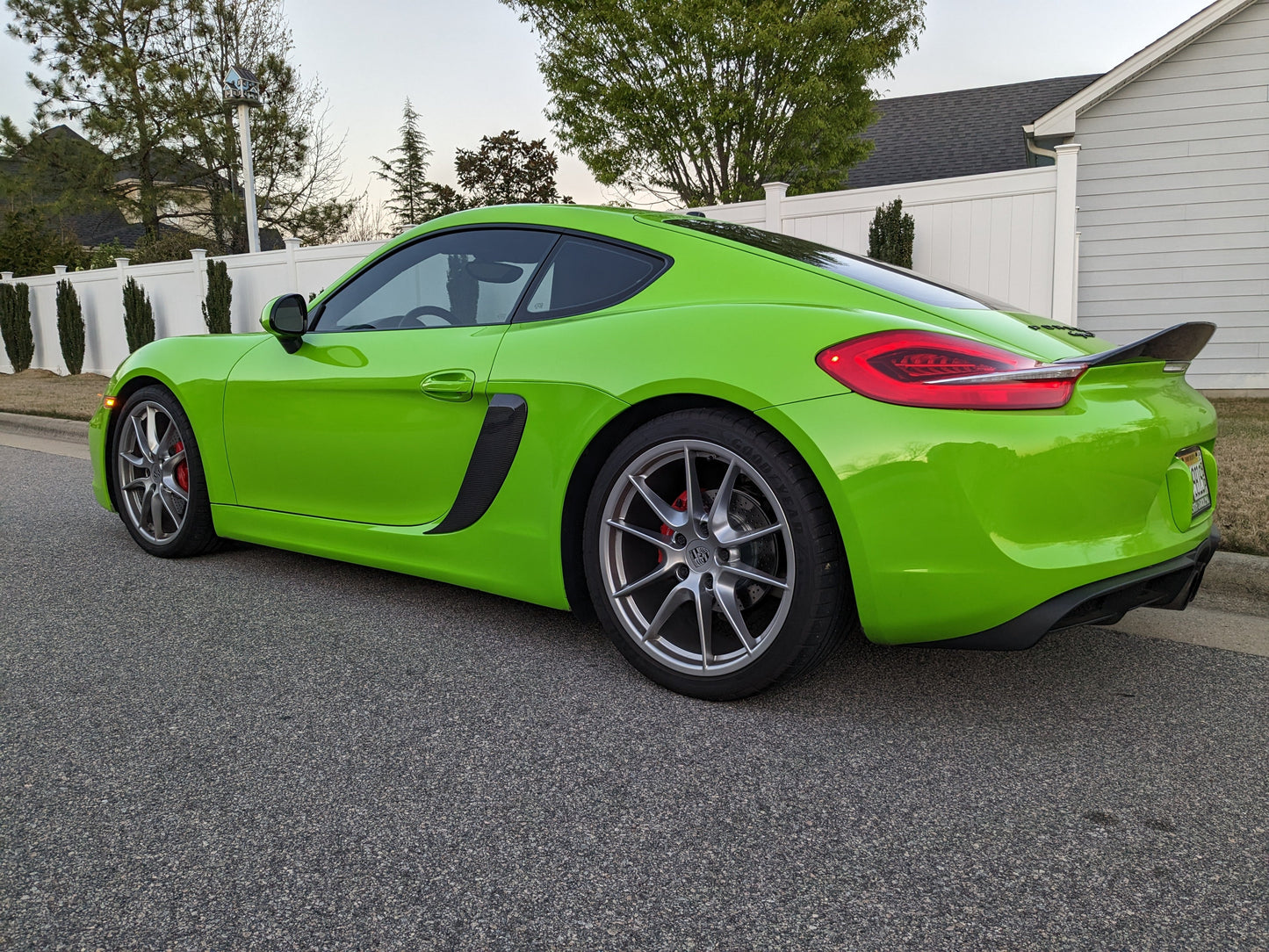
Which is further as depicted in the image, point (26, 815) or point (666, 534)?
point (666, 534)

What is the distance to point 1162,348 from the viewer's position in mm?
2422

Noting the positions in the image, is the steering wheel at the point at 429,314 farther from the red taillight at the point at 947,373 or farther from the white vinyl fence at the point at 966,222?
the white vinyl fence at the point at 966,222

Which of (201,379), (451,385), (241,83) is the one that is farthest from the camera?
(241,83)

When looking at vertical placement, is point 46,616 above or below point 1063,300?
below

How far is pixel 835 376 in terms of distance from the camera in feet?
7.43

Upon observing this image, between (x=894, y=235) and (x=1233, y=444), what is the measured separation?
12.2ft

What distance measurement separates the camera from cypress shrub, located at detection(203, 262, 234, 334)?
15234 mm

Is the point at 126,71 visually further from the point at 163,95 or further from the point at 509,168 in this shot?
the point at 509,168

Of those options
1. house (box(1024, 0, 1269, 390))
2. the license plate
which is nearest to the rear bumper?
the license plate

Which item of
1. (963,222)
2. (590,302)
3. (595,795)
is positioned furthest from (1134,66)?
(595,795)

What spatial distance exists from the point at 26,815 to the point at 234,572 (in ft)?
Answer: 6.66

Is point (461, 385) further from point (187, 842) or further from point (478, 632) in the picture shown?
point (187, 842)

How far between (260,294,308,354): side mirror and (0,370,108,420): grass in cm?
464

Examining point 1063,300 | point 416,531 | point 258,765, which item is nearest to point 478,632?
point 416,531
